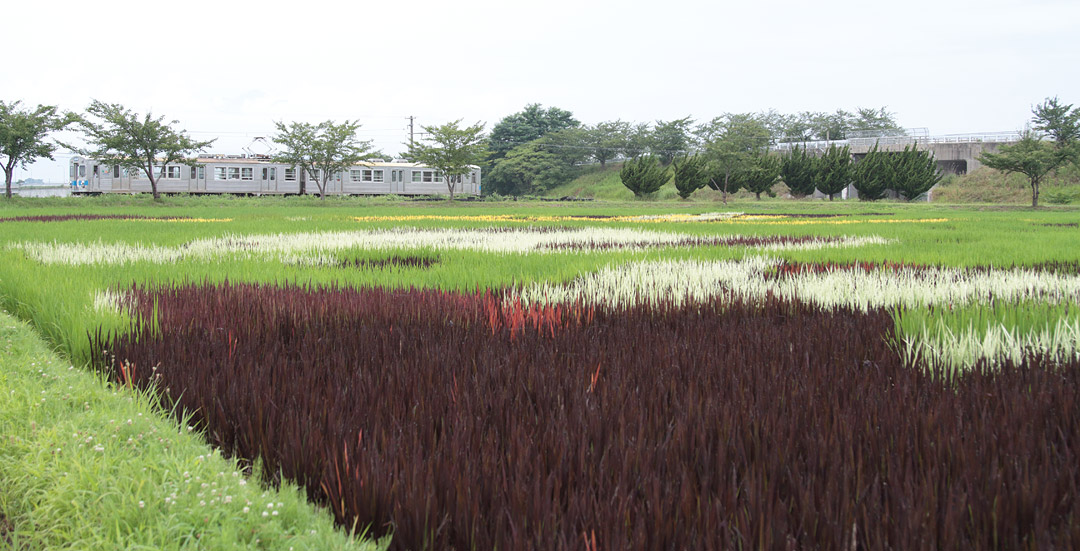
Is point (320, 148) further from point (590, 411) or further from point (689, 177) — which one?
point (590, 411)

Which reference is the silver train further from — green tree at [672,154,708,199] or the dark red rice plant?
the dark red rice plant

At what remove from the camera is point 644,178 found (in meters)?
52.1

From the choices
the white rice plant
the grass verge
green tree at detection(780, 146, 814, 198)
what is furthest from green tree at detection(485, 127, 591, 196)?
the grass verge

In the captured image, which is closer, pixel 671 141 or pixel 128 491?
pixel 128 491

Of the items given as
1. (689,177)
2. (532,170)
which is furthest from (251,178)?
(689,177)

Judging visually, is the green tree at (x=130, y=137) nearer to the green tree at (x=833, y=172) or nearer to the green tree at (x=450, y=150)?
the green tree at (x=450, y=150)

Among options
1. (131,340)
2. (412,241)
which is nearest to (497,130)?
(412,241)

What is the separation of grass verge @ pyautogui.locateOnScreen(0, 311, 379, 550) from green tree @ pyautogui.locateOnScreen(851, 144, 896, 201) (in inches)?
1888

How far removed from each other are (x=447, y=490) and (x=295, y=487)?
33cm

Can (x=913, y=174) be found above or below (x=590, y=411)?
above

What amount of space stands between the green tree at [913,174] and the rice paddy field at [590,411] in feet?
143

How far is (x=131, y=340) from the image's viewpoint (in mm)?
3098

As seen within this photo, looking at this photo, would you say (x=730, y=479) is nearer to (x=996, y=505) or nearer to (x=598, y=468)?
(x=598, y=468)

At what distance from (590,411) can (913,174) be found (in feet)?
157
